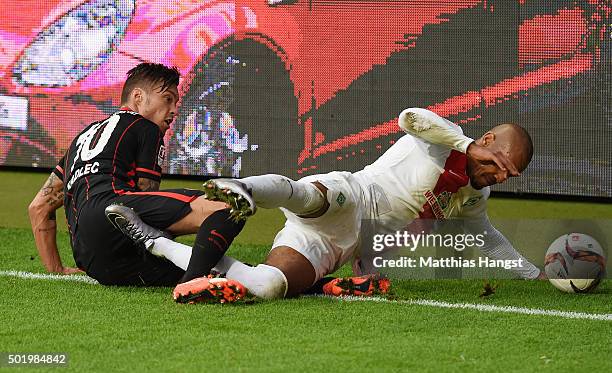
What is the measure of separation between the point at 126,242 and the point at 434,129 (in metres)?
1.63

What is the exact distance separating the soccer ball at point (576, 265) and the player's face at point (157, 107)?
217 centimetres

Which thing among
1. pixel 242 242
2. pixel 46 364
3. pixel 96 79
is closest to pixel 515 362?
pixel 46 364

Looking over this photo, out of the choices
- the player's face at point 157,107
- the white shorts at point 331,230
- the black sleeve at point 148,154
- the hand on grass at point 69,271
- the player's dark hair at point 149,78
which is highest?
the player's dark hair at point 149,78

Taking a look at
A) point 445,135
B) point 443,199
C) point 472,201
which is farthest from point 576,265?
point 445,135

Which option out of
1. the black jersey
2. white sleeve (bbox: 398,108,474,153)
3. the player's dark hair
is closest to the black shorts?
the black jersey

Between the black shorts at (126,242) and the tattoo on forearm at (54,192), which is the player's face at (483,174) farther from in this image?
the tattoo on forearm at (54,192)

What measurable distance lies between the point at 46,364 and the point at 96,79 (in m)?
5.18

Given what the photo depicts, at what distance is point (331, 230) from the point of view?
18.9 ft

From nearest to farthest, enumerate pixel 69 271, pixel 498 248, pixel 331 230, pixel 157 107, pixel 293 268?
pixel 293 268 → pixel 331 230 → pixel 498 248 → pixel 157 107 → pixel 69 271

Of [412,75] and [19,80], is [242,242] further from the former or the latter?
[19,80]

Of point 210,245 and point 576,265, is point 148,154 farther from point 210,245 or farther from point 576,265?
point 576,265

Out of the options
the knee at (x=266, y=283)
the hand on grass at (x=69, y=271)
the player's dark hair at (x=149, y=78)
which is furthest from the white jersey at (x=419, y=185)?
the hand on grass at (x=69, y=271)

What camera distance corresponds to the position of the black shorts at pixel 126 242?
5711 mm

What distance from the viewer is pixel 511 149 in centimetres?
578
